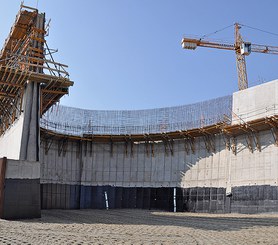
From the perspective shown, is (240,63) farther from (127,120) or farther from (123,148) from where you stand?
(123,148)

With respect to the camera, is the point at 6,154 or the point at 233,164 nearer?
the point at 6,154

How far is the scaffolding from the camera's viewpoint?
39719mm

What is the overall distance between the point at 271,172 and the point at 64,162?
2038 cm

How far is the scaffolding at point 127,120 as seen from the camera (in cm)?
3972

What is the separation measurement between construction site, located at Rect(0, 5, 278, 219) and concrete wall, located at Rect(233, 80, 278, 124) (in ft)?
0.29

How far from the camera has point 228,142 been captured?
3512 centimetres

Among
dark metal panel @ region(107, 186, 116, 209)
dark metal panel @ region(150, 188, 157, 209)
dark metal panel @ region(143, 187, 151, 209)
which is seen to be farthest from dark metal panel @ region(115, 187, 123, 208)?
dark metal panel @ region(150, 188, 157, 209)

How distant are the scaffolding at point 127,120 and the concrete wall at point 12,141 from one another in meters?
8.20

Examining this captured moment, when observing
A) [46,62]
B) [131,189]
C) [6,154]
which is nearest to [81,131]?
[131,189]

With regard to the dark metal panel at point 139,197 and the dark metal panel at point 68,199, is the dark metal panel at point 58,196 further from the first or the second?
the dark metal panel at point 139,197

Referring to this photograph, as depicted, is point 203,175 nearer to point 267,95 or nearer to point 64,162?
point 267,95

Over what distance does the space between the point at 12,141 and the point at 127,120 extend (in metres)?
16.9

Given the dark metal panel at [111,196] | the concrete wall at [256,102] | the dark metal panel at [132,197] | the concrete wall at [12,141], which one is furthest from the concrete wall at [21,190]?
the concrete wall at [256,102]

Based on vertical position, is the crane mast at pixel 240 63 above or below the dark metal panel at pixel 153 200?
above
